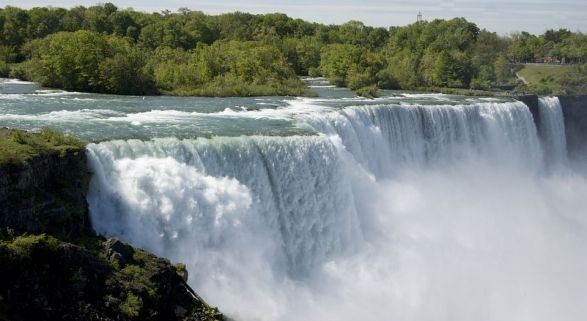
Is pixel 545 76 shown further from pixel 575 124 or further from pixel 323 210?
pixel 323 210

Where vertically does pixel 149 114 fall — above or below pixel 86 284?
above

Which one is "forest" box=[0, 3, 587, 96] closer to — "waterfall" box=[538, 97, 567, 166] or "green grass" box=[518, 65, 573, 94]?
"green grass" box=[518, 65, 573, 94]

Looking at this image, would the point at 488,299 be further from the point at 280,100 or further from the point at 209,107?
the point at 280,100

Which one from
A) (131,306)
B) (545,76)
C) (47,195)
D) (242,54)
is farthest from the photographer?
(545,76)

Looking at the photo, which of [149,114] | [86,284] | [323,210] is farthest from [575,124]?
[86,284]

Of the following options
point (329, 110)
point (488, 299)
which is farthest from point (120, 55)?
point (488, 299)

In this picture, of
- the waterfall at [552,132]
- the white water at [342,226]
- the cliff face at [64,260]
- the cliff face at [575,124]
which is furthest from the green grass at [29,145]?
the cliff face at [575,124]

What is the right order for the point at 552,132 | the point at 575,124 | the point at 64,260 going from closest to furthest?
the point at 64,260, the point at 552,132, the point at 575,124

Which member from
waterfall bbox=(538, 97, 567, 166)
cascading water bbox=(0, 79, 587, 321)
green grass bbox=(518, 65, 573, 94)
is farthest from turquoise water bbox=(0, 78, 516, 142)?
green grass bbox=(518, 65, 573, 94)
